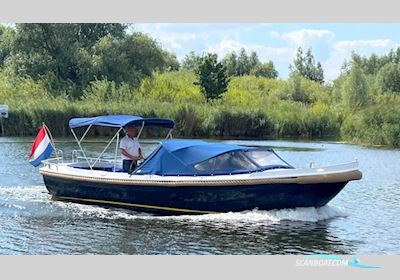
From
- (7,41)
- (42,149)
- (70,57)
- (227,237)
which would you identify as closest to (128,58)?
(70,57)

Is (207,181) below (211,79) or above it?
below

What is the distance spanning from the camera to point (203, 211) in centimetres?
1769

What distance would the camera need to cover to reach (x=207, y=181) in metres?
17.3

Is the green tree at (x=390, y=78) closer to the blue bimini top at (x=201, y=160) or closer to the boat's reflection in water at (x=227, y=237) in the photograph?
the blue bimini top at (x=201, y=160)

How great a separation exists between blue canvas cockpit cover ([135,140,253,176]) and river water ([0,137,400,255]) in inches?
48.4

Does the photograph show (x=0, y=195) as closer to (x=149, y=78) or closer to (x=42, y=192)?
(x=42, y=192)

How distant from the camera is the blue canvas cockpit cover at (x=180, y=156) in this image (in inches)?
712

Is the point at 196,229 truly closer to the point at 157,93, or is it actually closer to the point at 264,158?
the point at 264,158

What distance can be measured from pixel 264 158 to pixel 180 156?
7.20 ft

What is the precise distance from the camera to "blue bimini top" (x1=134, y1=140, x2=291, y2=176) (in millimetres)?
17859

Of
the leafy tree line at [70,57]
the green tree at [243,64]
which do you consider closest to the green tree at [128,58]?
the leafy tree line at [70,57]

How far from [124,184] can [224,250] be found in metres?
4.81

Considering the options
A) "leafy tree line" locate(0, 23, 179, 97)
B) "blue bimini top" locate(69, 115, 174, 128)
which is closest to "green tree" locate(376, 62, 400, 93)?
"leafy tree line" locate(0, 23, 179, 97)

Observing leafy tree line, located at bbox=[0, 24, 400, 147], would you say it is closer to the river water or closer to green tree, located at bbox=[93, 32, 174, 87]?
green tree, located at bbox=[93, 32, 174, 87]
